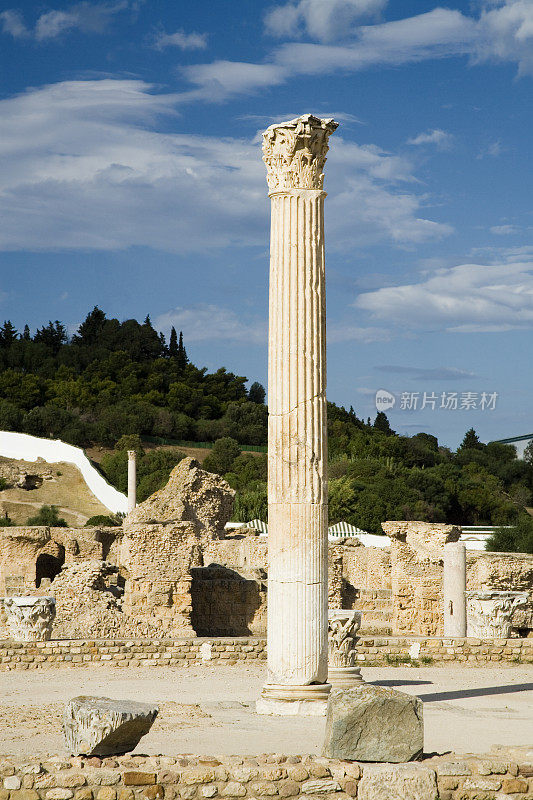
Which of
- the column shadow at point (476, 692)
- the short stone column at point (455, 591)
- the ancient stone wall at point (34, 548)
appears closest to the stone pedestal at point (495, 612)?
Answer: the short stone column at point (455, 591)

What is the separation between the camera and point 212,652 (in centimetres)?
1570

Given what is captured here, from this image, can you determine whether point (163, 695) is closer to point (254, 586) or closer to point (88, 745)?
point (88, 745)

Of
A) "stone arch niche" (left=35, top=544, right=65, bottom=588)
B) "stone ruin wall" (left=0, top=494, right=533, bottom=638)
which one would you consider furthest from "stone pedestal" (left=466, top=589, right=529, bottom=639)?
"stone arch niche" (left=35, top=544, right=65, bottom=588)

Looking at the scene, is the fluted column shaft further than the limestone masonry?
No

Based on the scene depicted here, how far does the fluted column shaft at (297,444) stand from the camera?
34.1 feet

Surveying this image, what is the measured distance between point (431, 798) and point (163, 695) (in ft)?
19.5

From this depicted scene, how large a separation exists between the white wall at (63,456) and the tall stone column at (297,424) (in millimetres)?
38767

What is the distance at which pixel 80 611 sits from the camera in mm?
18875

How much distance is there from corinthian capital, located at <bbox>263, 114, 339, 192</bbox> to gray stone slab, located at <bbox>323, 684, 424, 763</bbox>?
5.56 metres

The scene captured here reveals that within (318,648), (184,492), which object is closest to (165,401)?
(184,492)

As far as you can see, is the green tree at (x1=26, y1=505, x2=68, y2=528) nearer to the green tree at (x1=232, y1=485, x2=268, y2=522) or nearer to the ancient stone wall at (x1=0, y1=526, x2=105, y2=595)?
the green tree at (x1=232, y1=485, x2=268, y2=522)

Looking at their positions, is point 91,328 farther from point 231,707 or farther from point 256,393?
point 231,707

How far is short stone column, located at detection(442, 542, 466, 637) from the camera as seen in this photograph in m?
18.7

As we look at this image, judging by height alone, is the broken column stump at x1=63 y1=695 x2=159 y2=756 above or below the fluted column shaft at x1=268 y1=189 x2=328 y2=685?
below
